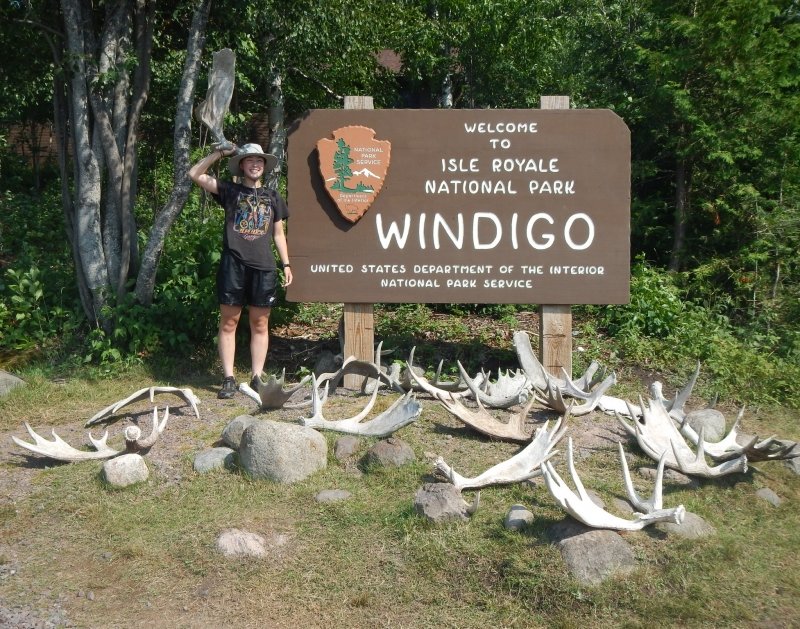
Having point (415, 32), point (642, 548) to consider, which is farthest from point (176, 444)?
point (415, 32)

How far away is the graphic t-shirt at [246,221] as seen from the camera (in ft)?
21.6

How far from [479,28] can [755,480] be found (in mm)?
9592

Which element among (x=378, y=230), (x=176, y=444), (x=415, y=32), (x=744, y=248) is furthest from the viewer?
(x=415, y=32)

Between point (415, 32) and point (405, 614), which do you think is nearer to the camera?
point (405, 614)

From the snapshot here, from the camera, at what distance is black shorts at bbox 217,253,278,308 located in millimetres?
6609

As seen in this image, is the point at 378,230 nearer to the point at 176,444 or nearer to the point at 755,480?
the point at 176,444

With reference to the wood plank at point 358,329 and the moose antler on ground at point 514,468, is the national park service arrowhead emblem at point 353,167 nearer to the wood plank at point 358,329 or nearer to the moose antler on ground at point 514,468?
the wood plank at point 358,329

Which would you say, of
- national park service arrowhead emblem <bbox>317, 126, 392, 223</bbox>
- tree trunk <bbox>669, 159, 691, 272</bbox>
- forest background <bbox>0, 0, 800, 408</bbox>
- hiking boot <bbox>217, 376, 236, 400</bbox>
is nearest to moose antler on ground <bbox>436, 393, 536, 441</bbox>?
hiking boot <bbox>217, 376, 236, 400</bbox>

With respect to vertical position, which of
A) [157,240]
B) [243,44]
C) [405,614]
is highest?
[243,44]

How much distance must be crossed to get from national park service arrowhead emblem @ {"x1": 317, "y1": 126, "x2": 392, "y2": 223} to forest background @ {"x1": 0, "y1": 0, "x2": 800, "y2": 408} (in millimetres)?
1262

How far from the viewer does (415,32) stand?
13008 millimetres

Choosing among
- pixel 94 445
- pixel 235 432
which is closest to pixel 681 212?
pixel 235 432

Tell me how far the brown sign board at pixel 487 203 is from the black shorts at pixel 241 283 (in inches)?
25.6

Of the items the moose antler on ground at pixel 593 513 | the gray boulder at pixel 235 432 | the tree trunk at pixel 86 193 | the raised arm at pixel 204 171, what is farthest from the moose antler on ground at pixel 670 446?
the tree trunk at pixel 86 193
